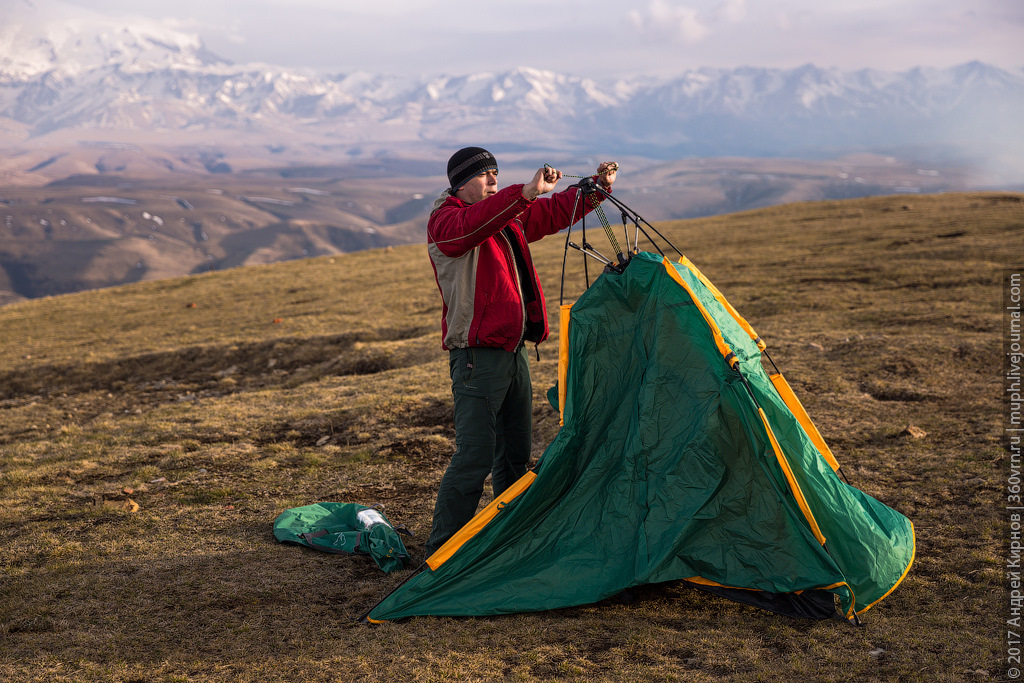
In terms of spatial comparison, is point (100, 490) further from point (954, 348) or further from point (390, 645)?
point (954, 348)

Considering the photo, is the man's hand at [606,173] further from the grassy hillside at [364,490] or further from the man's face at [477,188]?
the grassy hillside at [364,490]

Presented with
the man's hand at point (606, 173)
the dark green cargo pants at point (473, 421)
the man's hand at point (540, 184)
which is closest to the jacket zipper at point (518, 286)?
the dark green cargo pants at point (473, 421)

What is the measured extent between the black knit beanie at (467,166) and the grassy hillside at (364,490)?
313 cm

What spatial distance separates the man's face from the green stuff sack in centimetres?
284

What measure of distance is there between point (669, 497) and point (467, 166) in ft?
9.22

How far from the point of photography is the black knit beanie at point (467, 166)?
16.2 feet

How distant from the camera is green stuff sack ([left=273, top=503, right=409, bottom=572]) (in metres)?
5.43

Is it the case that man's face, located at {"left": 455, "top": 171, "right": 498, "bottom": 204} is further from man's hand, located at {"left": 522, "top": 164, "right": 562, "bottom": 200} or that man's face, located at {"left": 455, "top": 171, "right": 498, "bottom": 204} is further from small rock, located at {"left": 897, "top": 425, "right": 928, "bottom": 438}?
small rock, located at {"left": 897, "top": 425, "right": 928, "bottom": 438}

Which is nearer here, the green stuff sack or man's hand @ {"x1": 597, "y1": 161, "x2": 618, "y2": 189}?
→ man's hand @ {"x1": 597, "y1": 161, "x2": 618, "y2": 189}

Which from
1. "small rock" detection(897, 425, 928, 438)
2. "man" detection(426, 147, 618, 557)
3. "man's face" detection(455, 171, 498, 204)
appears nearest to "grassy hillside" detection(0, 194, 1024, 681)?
"small rock" detection(897, 425, 928, 438)

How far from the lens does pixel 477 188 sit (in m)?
4.97

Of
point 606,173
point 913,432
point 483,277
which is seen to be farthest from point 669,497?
point 913,432

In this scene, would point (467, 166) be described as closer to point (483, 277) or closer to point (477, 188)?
point (477, 188)

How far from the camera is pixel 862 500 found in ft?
15.3
